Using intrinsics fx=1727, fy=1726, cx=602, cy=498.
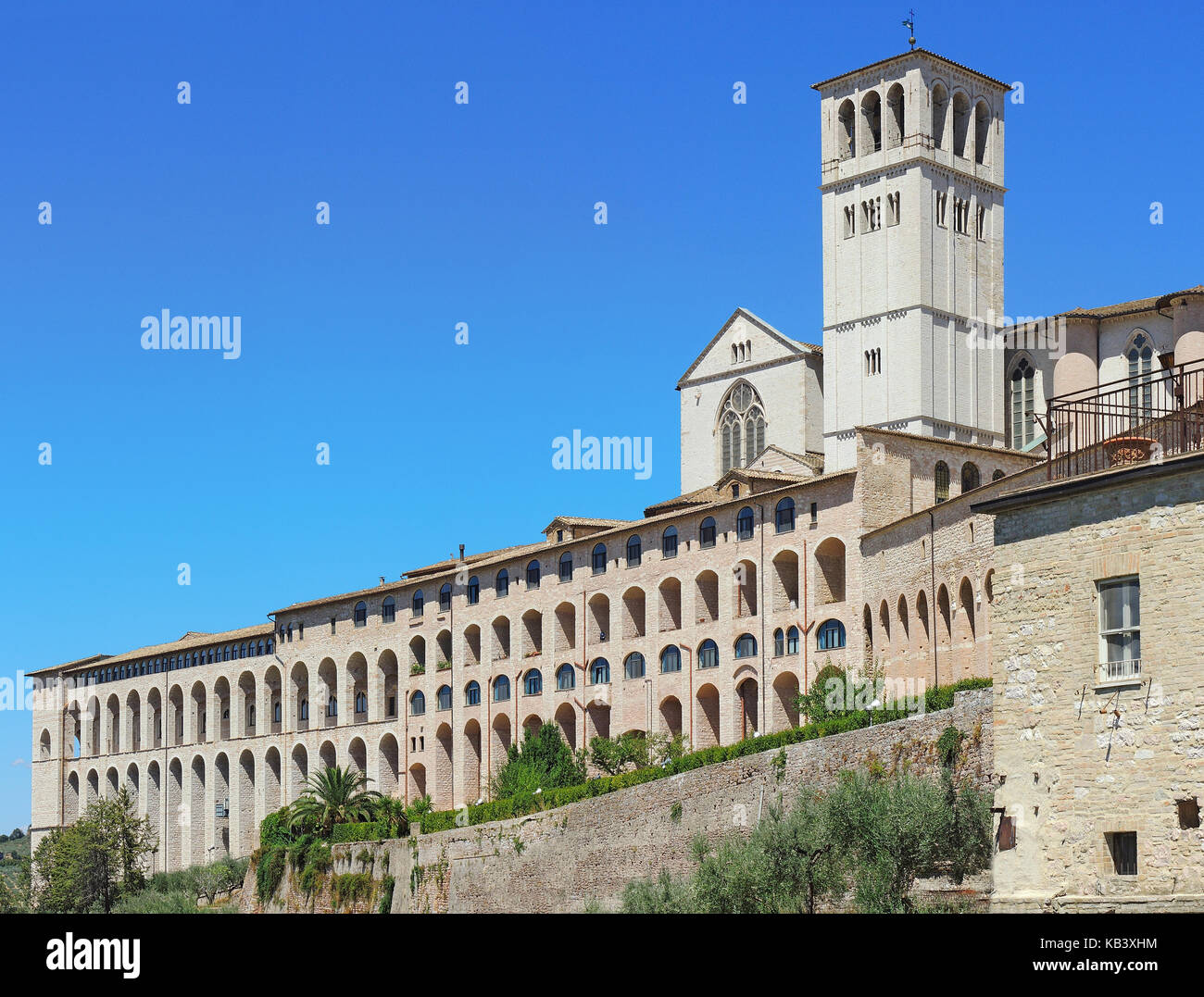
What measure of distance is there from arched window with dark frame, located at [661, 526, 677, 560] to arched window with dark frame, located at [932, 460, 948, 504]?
35.5ft

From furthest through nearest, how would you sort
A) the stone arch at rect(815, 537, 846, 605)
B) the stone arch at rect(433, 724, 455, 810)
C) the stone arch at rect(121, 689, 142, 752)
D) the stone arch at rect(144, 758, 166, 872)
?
the stone arch at rect(121, 689, 142, 752) < the stone arch at rect(144, 758, 166, 872) < the stone arch at rect(433, 724, 455, 810) < the stone arch at rect(815, 537, 846, 605)

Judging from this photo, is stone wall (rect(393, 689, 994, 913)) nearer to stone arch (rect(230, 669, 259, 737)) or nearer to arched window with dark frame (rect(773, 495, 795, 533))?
arched window with dark frame (rect(773, 495, 795, 533))

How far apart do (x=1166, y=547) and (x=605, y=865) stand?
98.9ft

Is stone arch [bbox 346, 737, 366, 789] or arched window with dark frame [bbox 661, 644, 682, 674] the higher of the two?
arched window with dark frame [bbox 661, 644, 682, 674]

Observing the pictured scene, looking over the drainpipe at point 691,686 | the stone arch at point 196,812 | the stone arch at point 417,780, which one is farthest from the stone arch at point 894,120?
the stone arch at point 196,812

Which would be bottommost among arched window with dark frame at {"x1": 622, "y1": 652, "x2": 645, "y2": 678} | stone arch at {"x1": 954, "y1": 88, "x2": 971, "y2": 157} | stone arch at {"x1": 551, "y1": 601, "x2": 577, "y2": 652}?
arched window with dark frame at {"x1": 622, "y1": 652, "x2": 645, "y2": 678}

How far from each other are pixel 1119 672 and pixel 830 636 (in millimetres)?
35429

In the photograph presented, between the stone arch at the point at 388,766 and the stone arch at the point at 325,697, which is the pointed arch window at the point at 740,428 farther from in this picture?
the stone arch at the point at 325,697

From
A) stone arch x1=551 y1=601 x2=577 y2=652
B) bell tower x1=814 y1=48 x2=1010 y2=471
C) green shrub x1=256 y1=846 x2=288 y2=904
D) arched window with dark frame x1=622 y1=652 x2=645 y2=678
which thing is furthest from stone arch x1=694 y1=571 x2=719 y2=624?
green shrub x1=256 y1=846 x2=288 y2=904

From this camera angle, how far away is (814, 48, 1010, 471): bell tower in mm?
79312

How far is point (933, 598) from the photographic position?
165ft

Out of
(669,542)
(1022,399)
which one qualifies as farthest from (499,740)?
(1022,399)

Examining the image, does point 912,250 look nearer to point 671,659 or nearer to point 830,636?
point 671,659

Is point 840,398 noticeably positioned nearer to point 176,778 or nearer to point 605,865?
point 605,865
